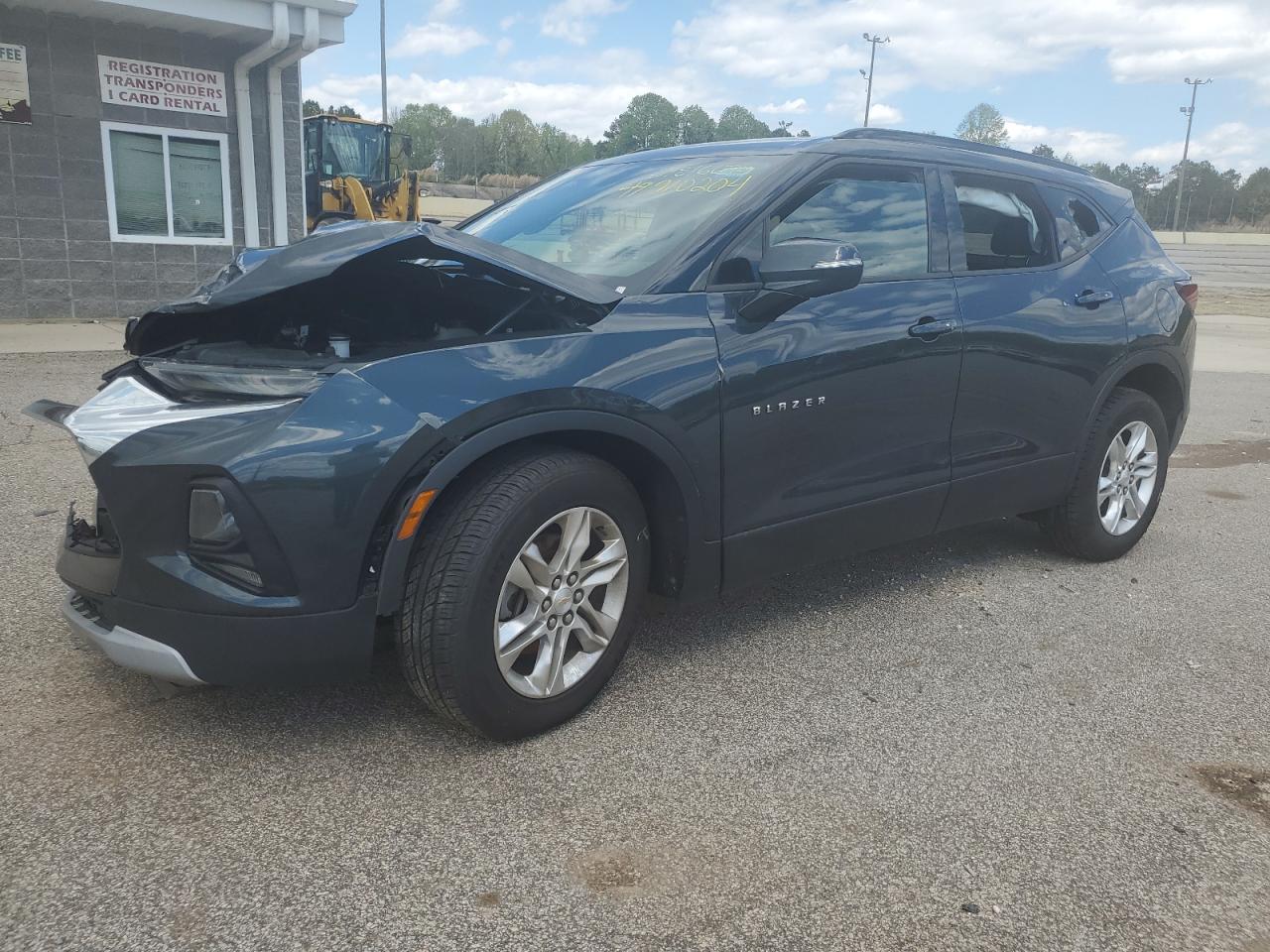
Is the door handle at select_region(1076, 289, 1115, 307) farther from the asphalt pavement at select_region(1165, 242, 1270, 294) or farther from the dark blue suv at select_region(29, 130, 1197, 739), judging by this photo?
the asphalt pavement at select_region(1165, 242, 1270, 294)

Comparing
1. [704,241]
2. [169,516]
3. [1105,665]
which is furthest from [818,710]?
[169,516]

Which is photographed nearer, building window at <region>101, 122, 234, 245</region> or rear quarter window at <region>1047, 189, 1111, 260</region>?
rear quarter window at <region>1047, 189, 1111, 260</region>

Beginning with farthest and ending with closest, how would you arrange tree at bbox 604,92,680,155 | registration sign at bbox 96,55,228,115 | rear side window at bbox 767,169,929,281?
tree at bbox 604,92,680,155, registration sign at bbox 96,55,228,115, rear side window at bbox 767,169,929,281

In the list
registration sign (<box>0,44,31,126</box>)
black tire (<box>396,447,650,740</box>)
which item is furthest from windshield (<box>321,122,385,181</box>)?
black tire (<box>396,447,650,740</box>)

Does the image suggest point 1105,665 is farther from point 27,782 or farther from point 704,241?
point 27,782

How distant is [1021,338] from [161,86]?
39.6 feet

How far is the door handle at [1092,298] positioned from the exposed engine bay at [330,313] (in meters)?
2.33

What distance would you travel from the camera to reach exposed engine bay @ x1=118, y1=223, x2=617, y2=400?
2.67m

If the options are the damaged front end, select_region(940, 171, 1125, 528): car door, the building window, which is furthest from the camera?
the building window

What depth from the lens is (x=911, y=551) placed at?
480 cm

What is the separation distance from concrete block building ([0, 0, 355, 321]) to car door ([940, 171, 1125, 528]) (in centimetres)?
1049

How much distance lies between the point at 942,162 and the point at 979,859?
2.66 meters

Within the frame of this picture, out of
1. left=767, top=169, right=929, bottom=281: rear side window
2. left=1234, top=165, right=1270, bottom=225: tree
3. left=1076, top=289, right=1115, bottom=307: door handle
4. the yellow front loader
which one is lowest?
left=1076, top=289, right=1115, bottom=307: door handle

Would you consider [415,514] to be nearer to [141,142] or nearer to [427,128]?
[141,142]
